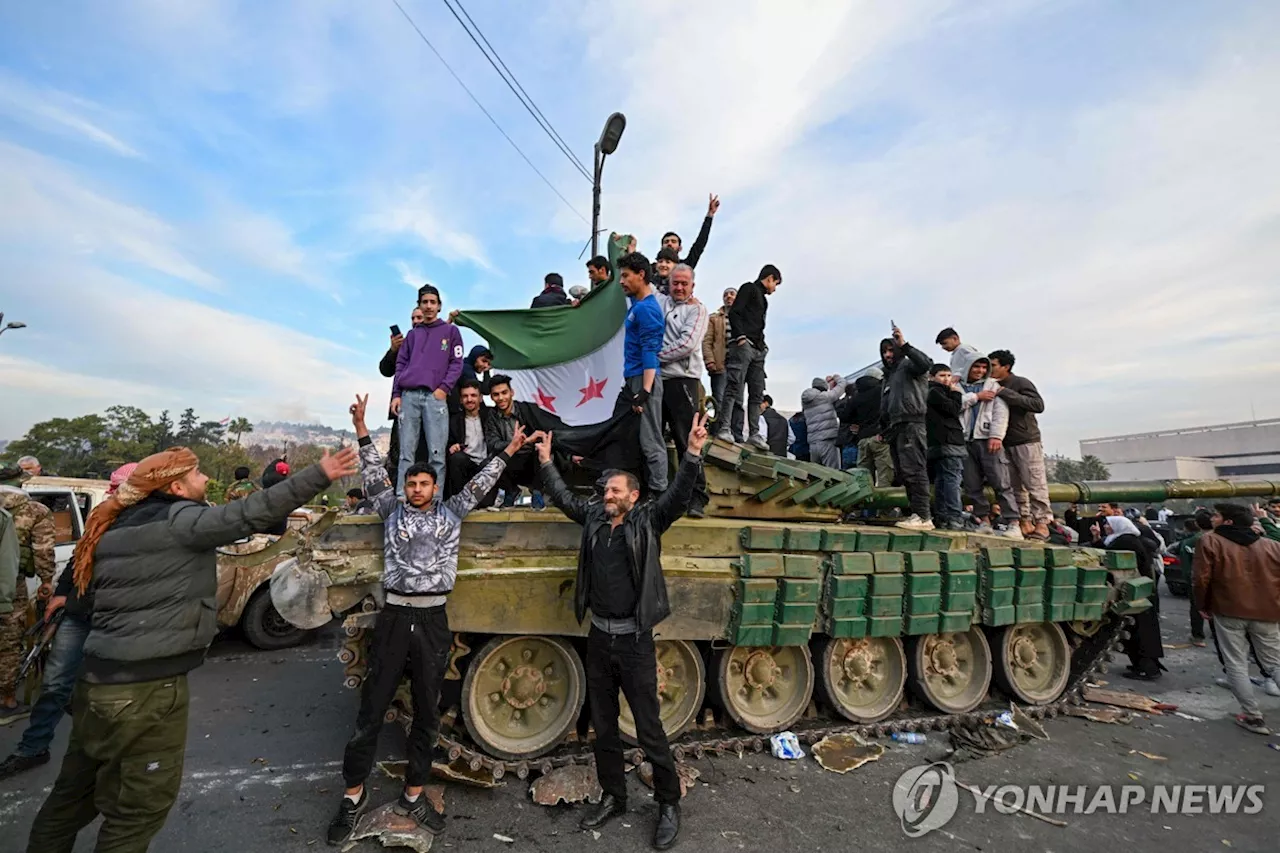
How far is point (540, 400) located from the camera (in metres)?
7.61

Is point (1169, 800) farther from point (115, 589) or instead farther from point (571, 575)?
point (115, 589)

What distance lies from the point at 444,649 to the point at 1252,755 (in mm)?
6829

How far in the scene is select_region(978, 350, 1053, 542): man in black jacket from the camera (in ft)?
22.6

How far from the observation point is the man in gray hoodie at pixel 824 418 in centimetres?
1001

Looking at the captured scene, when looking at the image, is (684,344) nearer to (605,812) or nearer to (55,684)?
(605,812)

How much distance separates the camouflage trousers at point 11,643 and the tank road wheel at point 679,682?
5463 mm

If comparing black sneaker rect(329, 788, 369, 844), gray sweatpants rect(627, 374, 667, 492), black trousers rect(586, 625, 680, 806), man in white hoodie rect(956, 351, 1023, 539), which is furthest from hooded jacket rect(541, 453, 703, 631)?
man in white hoodie rect(956, 351, 1023, 539)

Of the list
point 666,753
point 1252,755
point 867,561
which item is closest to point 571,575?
point 666,753

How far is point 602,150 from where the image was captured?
9.37 meters

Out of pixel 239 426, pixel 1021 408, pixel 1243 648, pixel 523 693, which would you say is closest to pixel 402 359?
pixel 523 693

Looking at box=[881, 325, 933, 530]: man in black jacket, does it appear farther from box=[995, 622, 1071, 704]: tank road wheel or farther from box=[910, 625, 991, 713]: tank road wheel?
box=[995, 622, 1071, 704]: tank road wheel

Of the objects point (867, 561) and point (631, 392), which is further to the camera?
point (867, 561)

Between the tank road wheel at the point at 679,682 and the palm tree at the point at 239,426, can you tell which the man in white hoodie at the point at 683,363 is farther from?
the palm tree at the point at 239,426

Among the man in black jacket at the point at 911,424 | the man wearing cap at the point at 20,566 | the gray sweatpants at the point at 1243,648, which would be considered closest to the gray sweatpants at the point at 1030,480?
the man in black jacket at the point at 911,424
